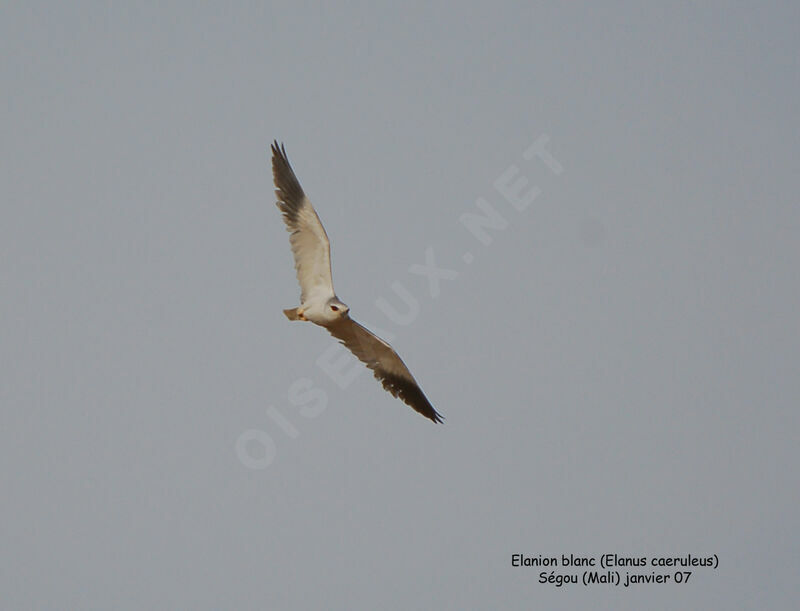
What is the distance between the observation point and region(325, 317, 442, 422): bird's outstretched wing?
2150cm

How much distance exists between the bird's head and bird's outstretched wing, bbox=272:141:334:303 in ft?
0.61

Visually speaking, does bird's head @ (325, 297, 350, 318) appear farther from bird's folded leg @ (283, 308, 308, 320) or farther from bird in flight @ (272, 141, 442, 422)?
bird's folded leg @ (283, 308, 308, 320)

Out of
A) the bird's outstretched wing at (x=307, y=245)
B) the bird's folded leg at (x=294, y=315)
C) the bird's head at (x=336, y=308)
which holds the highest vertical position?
the bird's outstretched wing at (x=307, y=245)

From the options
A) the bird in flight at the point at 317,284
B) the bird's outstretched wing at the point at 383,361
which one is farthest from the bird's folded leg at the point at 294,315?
the bird's outstretched wing at the point at 383,361

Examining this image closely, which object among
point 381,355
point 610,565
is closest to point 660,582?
point 610,565

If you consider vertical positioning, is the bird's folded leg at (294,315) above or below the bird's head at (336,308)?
below

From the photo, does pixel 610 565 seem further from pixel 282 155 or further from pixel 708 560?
pixel 282 155

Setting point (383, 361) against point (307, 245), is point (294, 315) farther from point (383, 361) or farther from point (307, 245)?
point (383, 361)

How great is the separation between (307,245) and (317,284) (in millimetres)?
681

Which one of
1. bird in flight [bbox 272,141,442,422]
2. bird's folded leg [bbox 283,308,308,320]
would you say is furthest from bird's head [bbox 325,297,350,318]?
bird's folded leg [bbox 283,308,308,320]

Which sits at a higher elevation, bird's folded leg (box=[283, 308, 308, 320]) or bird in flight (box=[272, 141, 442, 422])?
bird in flight (box=[272, 141, 442, 422])

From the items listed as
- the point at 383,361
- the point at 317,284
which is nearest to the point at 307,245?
the point at 317,284

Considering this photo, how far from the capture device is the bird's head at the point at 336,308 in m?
20.9

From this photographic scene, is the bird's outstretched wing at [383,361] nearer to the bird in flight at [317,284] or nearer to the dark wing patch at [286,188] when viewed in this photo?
the bird in flight at [317,284]
